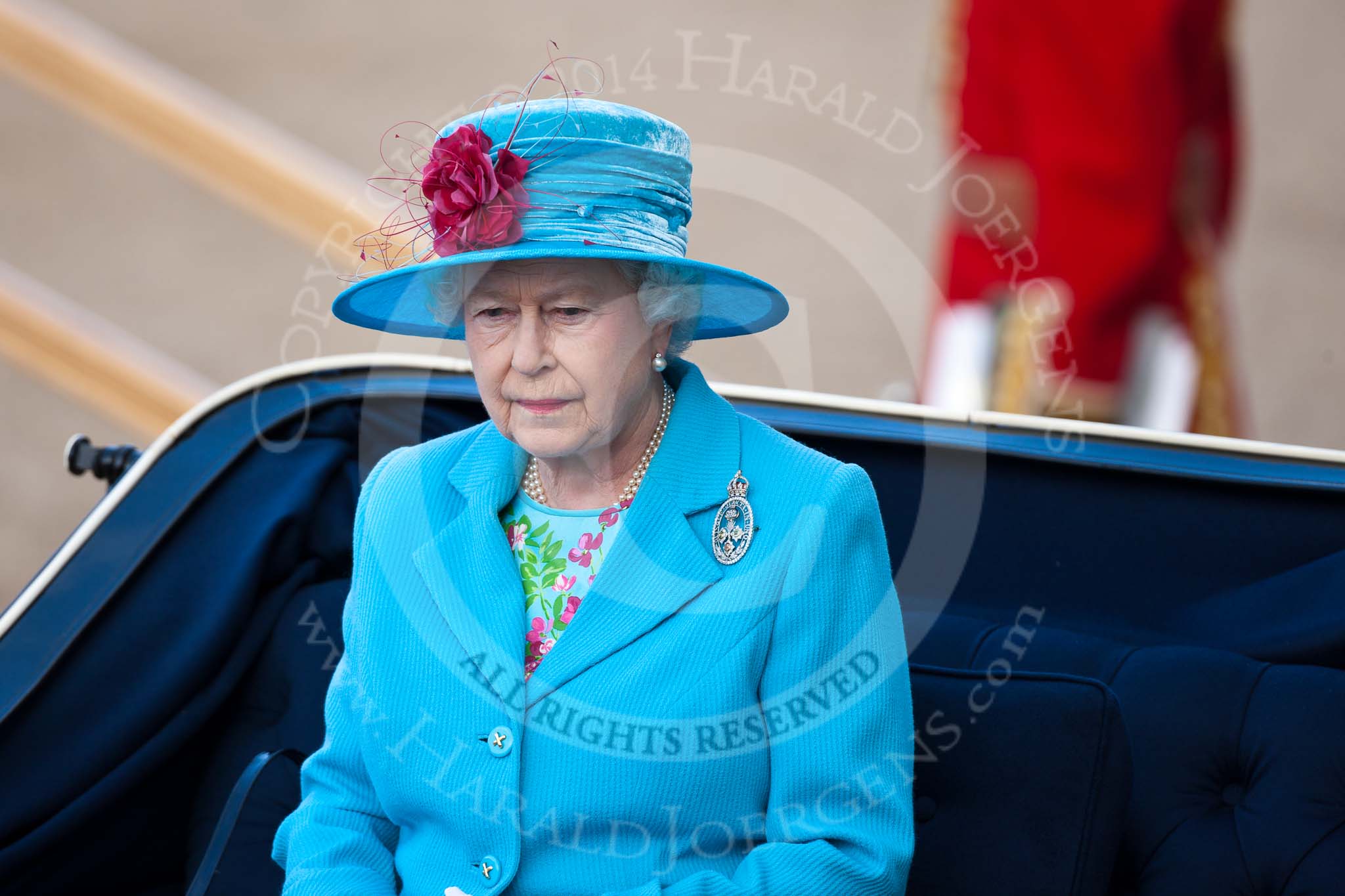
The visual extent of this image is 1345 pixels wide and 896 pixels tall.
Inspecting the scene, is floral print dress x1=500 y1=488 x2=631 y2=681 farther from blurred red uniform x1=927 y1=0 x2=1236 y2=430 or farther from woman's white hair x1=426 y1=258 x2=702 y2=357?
blurred red uniform x1=927 y1=0 x2=1236 y2=430

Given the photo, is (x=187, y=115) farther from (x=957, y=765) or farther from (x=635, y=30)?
(x=635, y=30)

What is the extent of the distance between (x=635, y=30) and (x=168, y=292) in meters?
2.17

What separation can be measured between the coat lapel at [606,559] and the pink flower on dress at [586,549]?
0.05 m

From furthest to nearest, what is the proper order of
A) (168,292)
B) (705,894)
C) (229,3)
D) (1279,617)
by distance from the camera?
(229,3) → (168,292) → (1279,617) → (705,894)

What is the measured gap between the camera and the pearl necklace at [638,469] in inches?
69.6

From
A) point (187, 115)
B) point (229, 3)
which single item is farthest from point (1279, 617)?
point (229, 3)

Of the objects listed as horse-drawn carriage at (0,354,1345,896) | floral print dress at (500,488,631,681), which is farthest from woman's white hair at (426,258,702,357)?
horse-drawn carriage at (0,354,1345,896)

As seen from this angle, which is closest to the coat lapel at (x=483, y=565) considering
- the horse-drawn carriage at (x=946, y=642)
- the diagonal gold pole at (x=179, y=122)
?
the horse-drawn carriage at (x=946, y=642)

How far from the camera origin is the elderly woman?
157cm

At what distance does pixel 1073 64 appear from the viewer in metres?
3.41

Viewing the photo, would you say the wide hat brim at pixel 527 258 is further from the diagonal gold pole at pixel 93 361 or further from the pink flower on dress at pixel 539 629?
the diagonal gold pole at pixel 93 361

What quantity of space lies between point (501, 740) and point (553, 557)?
240 millimetres

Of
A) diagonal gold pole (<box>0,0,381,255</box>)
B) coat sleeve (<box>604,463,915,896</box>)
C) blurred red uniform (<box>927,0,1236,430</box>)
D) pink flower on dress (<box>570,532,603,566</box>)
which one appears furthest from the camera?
blurred red uniform (<box>927,0,1236,430</box>)

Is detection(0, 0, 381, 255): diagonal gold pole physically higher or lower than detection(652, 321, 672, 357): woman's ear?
higher
